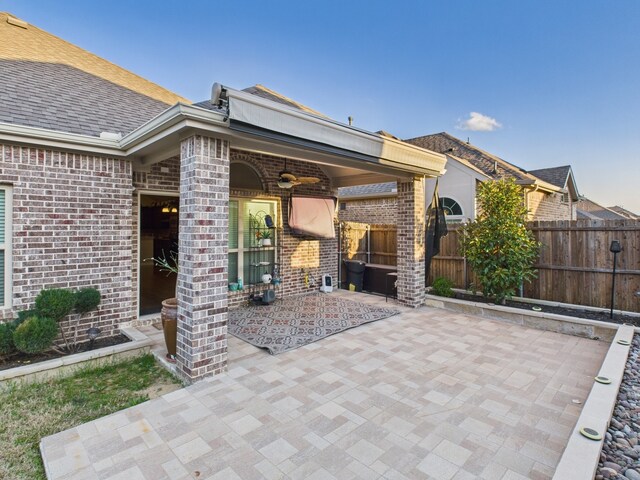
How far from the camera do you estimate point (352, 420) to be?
2768mm

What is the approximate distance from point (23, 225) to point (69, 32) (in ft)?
20.4

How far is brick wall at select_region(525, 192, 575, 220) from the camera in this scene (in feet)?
39.1

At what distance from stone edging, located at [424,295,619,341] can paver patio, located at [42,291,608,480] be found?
0.59 m

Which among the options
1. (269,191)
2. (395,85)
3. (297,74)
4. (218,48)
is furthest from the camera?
(395,85)

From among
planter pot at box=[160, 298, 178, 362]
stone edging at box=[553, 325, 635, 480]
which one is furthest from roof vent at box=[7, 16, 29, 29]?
stone edging at box=[553, 325, 635, 480]

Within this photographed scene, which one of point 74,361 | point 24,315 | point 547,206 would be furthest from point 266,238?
point 547,206

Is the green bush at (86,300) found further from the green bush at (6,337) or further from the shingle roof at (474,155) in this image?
the shingle roof at (474,155)

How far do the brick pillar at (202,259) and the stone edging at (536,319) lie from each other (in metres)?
4.63

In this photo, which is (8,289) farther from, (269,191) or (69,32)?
(69,32)

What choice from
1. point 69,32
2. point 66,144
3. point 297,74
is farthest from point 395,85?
point 66,144

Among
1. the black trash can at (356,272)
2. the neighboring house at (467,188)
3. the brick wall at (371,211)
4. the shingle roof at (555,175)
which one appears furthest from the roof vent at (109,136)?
the shingle roof at (555,175)

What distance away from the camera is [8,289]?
4.09 m

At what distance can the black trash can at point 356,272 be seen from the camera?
8.41m

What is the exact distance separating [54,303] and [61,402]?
1276 mm
